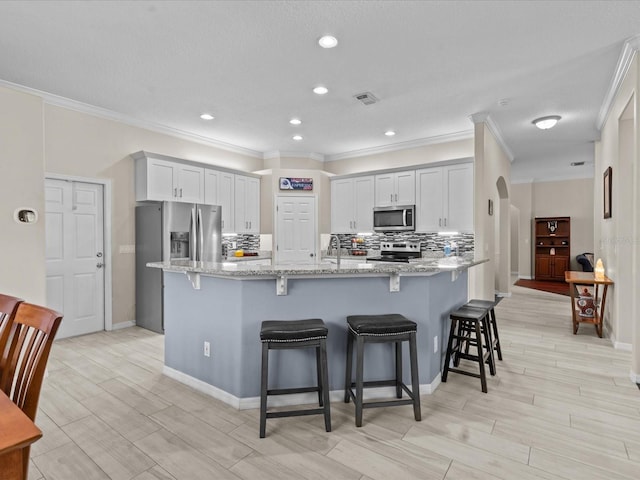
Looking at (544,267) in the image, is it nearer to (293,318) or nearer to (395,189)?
(395,189)

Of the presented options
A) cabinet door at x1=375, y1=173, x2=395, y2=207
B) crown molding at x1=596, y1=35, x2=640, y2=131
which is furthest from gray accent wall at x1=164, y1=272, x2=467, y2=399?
cabinet door at x1=375, y1=173, x2=395, y2=207

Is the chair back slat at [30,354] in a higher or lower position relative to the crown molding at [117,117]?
lower

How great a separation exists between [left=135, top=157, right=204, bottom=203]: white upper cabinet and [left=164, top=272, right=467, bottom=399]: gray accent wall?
245cm

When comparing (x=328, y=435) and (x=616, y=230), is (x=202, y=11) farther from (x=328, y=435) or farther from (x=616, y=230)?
(x=616, y=230)

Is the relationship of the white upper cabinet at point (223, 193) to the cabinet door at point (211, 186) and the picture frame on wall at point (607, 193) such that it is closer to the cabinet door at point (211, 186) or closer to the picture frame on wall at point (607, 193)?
the cabinet door at point (211, 186)

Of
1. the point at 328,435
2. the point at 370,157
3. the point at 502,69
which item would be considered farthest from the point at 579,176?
the point at 328,435

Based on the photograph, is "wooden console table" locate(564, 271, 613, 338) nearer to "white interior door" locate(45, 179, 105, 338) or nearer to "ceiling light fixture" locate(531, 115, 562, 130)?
"ceiling light fixture" locate(531, 115, 562, 130)

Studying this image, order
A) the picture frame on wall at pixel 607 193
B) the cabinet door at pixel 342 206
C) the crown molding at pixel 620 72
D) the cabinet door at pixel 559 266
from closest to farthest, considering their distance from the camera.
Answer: the crown molding at pixel 620 72
the picture frame on wall at pixel 607 193
the cabinet door at pixel 342 206
the cabinet door at pixel 559 266

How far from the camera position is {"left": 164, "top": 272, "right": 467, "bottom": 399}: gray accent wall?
2.63 meters

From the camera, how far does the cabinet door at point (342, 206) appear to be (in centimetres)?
672

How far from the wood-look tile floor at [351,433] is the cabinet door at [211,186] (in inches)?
113

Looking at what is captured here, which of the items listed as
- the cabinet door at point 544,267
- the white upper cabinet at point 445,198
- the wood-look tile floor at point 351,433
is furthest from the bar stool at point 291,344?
the cabinet door at point 544,267

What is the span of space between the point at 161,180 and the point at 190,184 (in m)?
0.46

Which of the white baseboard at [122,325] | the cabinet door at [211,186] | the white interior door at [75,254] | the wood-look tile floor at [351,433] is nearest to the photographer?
the wood-look tile floor at [351,433]
